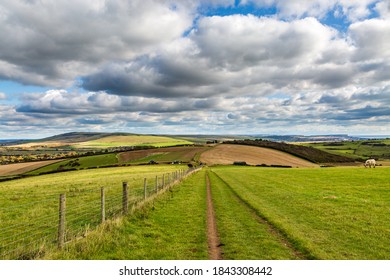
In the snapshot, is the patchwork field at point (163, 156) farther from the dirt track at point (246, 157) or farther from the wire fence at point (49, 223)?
the wire fence at point (49, 223)

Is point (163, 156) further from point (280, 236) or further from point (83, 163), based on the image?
point (280, 236)

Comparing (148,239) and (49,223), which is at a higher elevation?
(148,239)

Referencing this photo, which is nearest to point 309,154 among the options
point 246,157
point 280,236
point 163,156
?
point 246,157

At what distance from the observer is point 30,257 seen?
10.8 metres

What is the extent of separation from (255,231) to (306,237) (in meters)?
2.42

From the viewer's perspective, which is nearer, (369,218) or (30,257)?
(30,257)

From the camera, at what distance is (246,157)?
129 metres

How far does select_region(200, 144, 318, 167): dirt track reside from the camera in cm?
11996

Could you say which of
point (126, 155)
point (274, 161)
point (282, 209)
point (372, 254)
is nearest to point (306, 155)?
point (274, 161)

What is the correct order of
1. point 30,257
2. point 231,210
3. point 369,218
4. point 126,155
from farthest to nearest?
point 126,155 < point 231,210 < point 369,218 < point 30,257

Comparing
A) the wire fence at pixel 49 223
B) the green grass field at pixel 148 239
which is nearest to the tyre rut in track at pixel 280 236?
the green grass field at pixel 148 239

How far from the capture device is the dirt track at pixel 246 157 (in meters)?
120

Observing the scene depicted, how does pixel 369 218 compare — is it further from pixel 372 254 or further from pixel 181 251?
pixel 181 251

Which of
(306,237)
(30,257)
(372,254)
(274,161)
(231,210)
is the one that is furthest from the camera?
(274,161)
